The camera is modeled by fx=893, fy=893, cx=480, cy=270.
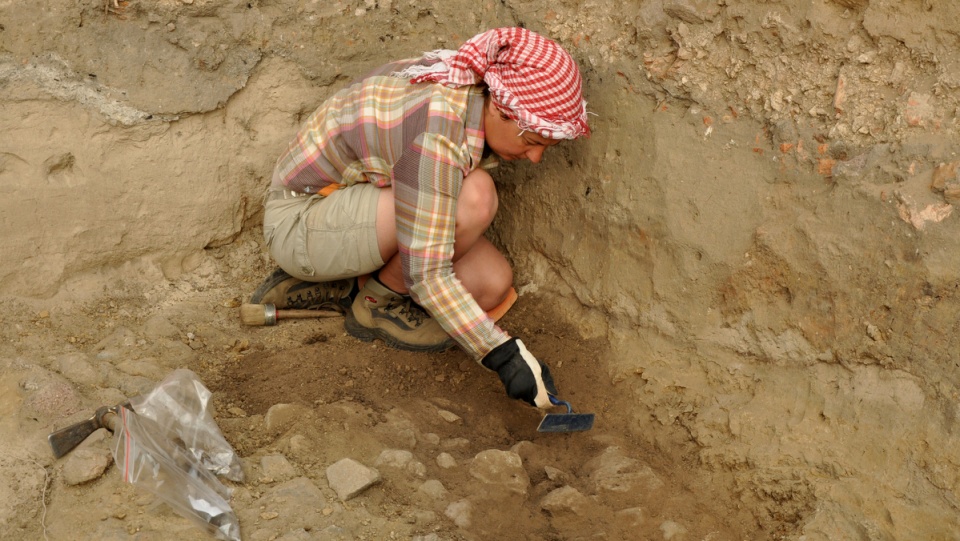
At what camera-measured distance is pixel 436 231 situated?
232 centimetres

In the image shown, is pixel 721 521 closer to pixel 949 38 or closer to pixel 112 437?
pixel 949 38

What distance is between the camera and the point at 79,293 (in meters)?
2.67

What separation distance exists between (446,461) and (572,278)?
803 mm

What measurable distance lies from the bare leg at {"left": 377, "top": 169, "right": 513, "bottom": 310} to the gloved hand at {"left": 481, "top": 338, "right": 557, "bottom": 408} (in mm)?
364

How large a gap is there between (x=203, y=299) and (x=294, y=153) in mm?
596

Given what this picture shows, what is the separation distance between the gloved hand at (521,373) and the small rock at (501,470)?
0.19 m

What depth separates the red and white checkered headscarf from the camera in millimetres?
2211

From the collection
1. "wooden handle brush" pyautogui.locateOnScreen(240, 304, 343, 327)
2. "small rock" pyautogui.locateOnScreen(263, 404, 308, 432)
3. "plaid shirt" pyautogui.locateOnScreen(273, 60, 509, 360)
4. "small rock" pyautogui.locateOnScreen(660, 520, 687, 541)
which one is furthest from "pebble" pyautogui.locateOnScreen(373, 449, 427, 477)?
"wooden handle brush" pyautogui.locateOnScreen(240, 304, 343, 327)

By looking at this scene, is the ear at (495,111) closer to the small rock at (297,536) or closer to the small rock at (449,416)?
the small rock at (449,416)

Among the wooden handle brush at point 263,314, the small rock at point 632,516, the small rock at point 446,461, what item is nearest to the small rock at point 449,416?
the small rock at point 446,461

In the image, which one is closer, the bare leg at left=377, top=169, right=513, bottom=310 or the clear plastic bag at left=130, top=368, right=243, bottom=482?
the clear plastic bag at left=130, top=368, right=243, bottom=482

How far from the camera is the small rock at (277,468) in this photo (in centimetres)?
201

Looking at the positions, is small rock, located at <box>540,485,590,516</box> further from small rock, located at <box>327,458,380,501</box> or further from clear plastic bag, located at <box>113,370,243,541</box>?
clear plastic bag, located at <box>113,370,243,541</box>

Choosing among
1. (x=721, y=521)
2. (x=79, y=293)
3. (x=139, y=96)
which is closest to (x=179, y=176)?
(x=139, y=96)
